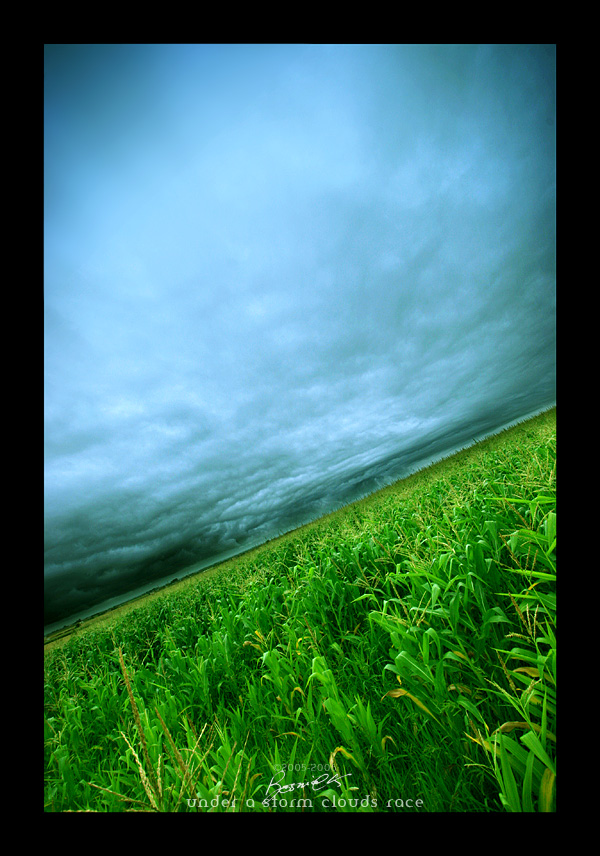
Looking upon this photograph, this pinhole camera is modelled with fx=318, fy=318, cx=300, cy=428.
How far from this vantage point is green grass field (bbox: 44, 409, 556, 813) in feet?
4.40

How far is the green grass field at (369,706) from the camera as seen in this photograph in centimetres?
134

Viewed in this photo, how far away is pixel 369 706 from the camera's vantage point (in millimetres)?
1558

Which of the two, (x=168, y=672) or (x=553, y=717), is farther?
(x=168, y=672)
